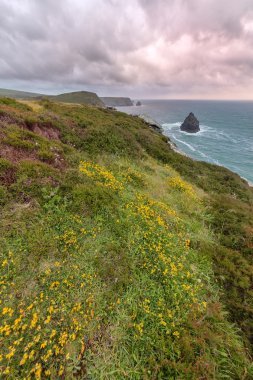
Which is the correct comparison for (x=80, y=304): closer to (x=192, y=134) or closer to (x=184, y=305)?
(x=184, y=305)

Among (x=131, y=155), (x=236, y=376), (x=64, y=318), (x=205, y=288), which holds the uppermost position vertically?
(x=131, y=155)

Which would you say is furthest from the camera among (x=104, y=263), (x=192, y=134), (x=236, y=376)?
(x=192, y=134)

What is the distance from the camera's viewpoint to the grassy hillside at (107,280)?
3582 mm

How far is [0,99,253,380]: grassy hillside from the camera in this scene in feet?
11.8

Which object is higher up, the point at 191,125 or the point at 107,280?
the point at 107,280

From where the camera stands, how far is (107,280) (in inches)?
189

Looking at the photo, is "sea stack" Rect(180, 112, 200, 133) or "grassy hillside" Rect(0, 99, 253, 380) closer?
"grassy hillside" Rect(0, 99, 253, 380)

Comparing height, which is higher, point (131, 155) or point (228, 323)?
point (131, 155)

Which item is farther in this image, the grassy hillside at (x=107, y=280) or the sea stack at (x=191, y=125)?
the sea stack at (x=191, y=125)

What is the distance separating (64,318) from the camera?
152 inches

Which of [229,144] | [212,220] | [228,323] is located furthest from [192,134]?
[228,323]

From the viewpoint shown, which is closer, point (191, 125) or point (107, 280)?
point (107, 280)

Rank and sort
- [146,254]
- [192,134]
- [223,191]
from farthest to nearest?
[192,134] → [223,191] → [146,254]

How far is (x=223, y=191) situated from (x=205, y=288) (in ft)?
38.7
